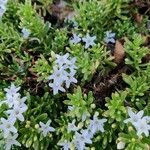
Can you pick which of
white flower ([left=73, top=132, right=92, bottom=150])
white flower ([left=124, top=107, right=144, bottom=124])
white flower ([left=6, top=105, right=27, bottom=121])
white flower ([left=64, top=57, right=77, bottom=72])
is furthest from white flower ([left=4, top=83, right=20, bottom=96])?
white flower ([left=124, top=107, right=144, bottom=124])

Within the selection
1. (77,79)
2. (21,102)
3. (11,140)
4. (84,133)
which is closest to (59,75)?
(77,79)

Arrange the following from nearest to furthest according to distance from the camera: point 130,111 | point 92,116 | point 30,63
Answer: point 130,111 → point 92,116 → point 30,63

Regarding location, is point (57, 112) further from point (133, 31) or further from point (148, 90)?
point (133, 31)

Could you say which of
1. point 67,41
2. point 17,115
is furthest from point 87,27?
point 17,115

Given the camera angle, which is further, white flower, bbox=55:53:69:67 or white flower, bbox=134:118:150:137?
white flower, bbox=55:53:69:67

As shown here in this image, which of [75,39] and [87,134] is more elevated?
[75,39]

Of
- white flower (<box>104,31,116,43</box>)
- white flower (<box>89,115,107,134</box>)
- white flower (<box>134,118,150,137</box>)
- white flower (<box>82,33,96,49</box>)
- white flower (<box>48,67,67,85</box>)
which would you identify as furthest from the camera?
white flower (<box>104,31,116,43</box>)

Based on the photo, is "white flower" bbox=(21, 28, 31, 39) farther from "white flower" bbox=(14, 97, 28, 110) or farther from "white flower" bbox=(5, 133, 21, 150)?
"white flower" bbox=(5, 133, 21, 150)

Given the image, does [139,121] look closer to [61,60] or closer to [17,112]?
[61,60]
